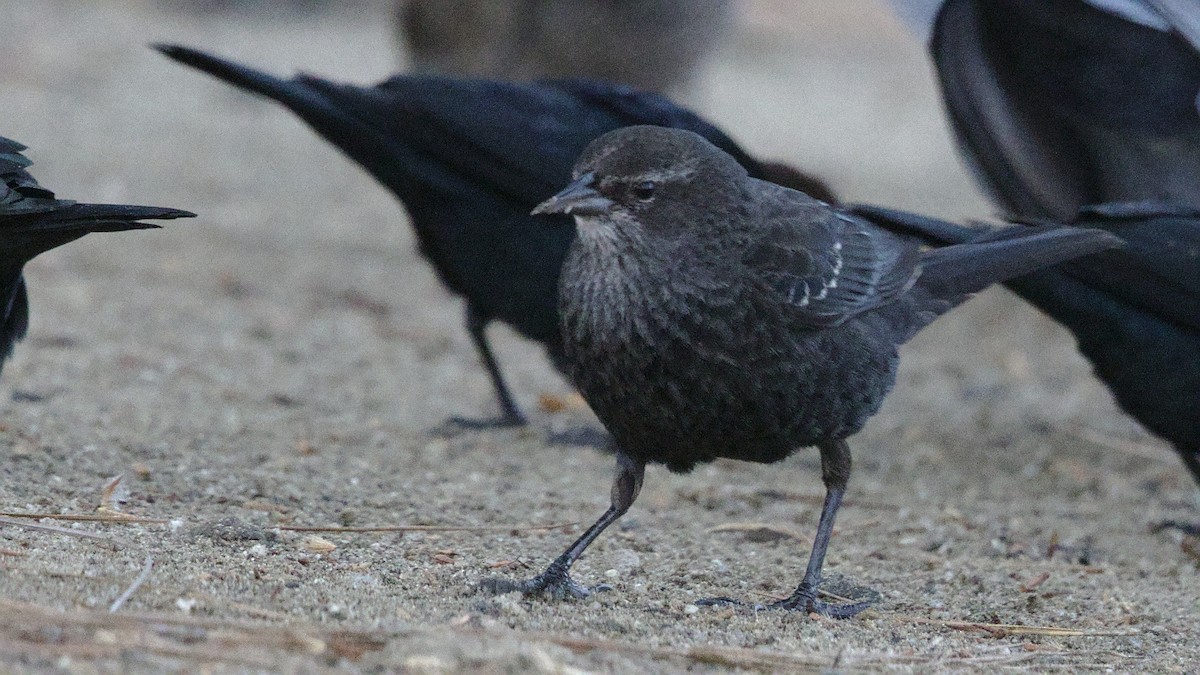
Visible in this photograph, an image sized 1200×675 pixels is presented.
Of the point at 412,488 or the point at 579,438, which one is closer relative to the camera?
the point at 412,488

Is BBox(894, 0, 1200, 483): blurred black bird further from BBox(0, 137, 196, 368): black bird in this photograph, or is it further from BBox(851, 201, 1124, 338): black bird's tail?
BBox(0, 137, 196, 368): black bird

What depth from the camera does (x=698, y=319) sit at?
313 cm

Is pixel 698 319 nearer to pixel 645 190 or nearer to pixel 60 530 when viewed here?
pixel 645 190

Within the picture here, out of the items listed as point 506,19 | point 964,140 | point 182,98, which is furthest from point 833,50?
point 964,140

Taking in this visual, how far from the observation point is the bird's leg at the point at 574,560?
3170 millimetres

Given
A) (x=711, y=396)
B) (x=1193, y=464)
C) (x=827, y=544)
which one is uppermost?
(x=711, y=396)

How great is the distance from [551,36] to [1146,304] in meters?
4.75

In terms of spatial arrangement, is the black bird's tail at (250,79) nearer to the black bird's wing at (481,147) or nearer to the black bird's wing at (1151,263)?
the black bird's wing at (481,147)

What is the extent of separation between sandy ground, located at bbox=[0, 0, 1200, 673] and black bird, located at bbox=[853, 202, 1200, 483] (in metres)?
0.42

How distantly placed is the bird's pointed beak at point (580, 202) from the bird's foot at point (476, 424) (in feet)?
7.64

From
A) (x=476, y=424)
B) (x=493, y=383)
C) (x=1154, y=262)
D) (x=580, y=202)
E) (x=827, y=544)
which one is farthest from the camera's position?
(x=493, y=383)

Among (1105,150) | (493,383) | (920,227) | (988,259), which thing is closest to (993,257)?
(988,259)

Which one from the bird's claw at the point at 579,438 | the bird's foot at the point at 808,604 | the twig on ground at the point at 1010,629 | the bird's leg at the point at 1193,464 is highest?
the bird's leg at the point at 1193,464

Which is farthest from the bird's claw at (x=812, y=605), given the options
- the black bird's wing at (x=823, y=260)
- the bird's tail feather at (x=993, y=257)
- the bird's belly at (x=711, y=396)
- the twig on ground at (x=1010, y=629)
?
the bird's tail feather at (x=993, y=257)
